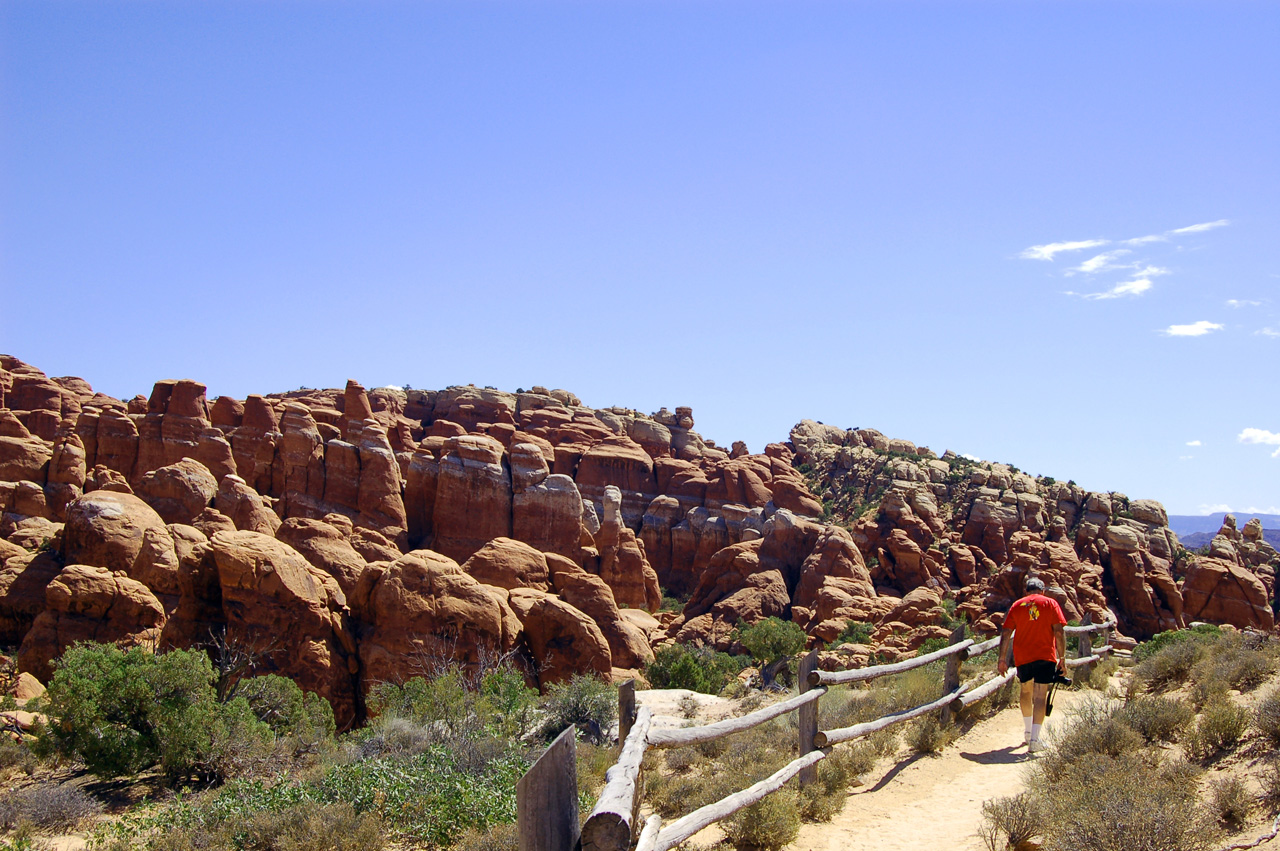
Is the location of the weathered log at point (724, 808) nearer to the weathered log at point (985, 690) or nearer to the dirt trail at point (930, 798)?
the dirt trail at point (930, 798)

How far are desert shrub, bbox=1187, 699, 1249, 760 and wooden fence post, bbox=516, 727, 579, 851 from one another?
19.6 ft

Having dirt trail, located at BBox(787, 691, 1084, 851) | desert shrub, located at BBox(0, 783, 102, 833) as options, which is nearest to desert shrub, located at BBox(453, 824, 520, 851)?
dirt trail, located at BBox(787, 691, 1084, 851)

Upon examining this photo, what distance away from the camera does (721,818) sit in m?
5.49

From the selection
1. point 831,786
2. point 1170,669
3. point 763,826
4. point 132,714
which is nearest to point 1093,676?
point 1170,669

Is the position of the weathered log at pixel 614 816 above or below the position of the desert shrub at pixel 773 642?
above

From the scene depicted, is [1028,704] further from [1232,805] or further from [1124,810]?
[1124,810]

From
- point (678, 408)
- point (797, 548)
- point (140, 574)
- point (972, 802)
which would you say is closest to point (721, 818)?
point (972, 802)

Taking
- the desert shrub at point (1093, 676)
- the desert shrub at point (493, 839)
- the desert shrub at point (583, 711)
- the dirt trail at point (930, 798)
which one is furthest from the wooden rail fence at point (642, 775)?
the desert shrub at point (583, 711)

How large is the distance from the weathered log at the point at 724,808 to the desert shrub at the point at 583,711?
7613 mm

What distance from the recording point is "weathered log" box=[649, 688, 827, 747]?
17.5 feet

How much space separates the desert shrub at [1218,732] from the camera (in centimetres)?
660

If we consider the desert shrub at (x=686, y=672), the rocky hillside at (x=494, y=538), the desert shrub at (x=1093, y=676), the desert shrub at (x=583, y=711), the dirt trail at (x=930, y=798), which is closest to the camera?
the dirt trail at (x=930, y=798)

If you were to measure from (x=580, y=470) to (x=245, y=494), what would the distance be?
24.9 meters

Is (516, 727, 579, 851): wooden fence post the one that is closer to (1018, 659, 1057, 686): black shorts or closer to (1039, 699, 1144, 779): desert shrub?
(1039, 699, 1144, 779): desert shrub
